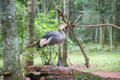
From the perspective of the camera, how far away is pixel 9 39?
212 inches

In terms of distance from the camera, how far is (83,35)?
35875mm

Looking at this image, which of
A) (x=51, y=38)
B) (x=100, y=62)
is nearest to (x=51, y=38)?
(x=51, y=38)

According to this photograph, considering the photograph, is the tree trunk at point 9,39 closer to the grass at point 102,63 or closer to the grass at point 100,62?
the grass at point 100,62

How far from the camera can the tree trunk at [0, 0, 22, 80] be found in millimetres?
5340

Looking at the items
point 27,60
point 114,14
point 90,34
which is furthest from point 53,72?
point 90,34

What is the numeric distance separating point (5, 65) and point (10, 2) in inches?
47.4

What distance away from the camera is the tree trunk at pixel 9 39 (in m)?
5.34

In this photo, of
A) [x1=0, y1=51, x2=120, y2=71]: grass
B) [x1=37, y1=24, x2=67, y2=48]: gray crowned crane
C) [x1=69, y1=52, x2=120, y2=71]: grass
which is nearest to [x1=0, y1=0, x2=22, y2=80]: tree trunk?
[x1=37, y1=24, x2=67, y2=48]: gray crowned crane

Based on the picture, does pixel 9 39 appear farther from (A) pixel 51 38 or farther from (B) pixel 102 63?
(B) pixel 102 63

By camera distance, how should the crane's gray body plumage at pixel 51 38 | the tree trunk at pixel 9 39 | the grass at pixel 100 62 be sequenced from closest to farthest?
1. the tree trunk at pixel 9 39
2. the crane's gray body plumage at pixel 51 38
3. the grass at pixel 100 62

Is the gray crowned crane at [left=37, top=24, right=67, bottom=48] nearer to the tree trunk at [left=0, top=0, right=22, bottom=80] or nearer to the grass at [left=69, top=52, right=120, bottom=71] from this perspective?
the tree trunk at [left=0, top=0, right=22, bottom=80]

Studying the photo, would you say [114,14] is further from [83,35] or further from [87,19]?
[83,35]

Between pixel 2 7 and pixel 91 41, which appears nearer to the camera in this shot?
pixel 2 7

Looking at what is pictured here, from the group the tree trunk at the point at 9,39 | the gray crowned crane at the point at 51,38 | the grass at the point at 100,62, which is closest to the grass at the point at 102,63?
the grass at the point at 100,62
